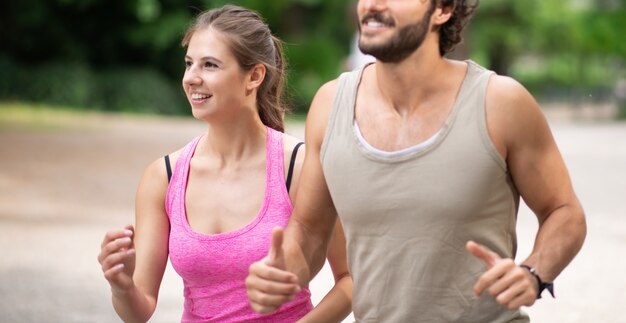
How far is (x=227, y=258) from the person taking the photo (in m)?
3.44

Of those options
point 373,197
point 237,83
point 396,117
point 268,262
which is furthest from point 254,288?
point 237,83

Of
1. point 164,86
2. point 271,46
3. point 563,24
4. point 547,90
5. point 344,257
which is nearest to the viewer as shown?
point 344,257

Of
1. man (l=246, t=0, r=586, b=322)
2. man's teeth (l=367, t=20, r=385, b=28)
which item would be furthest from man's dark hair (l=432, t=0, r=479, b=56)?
man's teeth (l=367, t=20, r=385, b=28)

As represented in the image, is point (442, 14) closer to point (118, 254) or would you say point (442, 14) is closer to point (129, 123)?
point (118, 254)

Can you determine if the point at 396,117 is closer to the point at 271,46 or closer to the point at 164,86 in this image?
the point at 271,46

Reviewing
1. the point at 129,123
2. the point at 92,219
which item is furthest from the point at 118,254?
the point at 129,123

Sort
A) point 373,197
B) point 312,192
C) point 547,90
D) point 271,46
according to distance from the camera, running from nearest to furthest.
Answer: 1. point 373,197
2. point 312,192
3. point 271,46
4. point 547,90

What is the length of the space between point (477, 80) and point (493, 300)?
19.5 inches

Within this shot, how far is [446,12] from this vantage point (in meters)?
2.78

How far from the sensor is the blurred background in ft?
27.6

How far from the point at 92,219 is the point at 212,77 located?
8.33m

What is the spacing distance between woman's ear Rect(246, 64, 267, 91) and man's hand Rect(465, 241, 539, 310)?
4.25ft

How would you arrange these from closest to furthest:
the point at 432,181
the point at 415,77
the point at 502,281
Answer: the point at 502,281, the point at 432,181, the point at 415,77

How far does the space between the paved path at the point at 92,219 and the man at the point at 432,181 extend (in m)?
4.65
